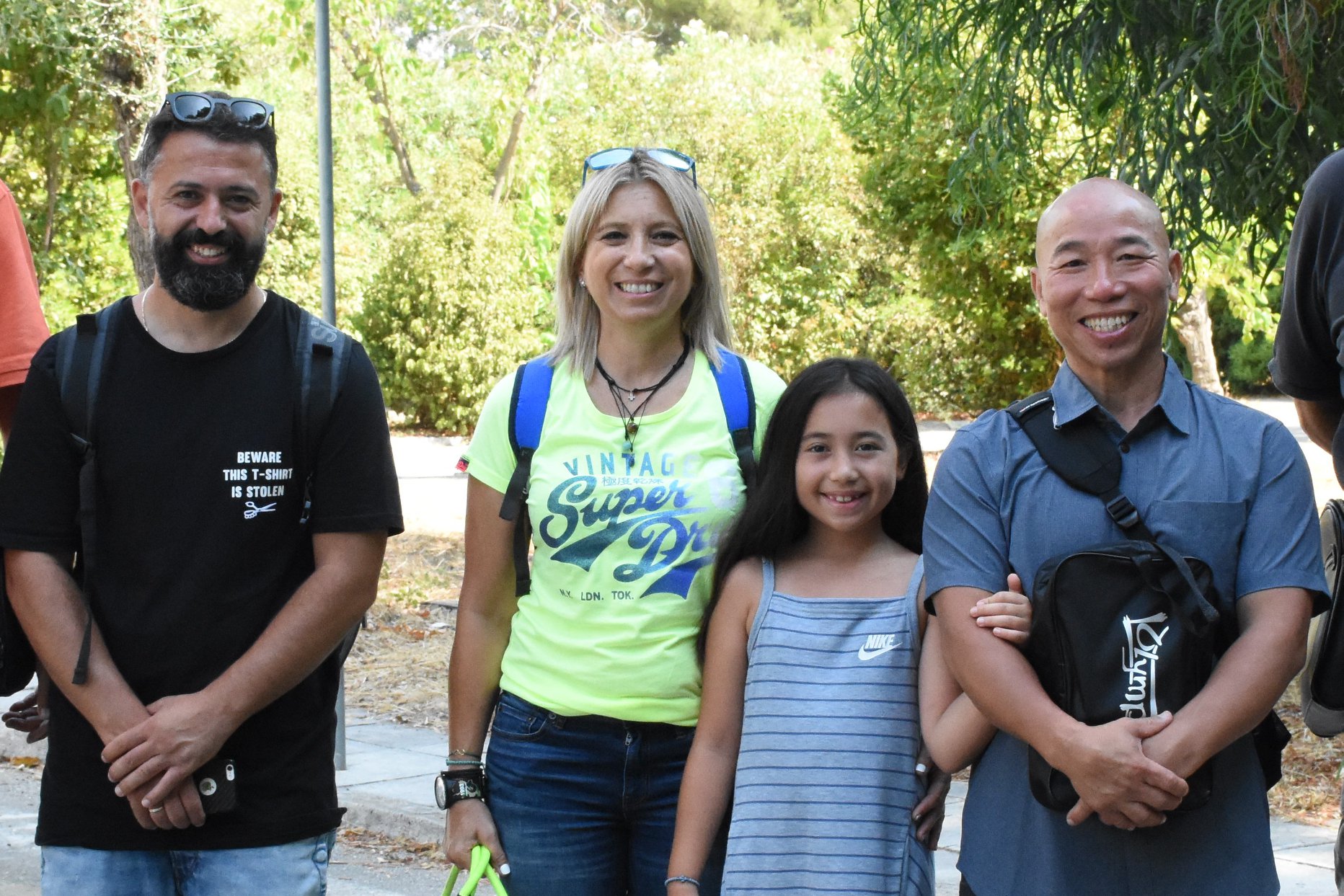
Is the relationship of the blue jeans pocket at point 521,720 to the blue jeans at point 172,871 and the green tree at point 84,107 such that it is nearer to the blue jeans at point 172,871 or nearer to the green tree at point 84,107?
the blue jeans at point 172,871

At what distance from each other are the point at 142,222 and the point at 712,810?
1.57m

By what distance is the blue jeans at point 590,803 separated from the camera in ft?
9.66

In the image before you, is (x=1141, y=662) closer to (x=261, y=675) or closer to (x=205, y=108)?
(x=261, y=675)

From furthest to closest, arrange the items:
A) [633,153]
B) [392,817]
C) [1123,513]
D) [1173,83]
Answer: [392,817]
[1173,83]
[633,153]
[1123,513]

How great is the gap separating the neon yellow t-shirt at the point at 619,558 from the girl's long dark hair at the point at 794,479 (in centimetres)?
4

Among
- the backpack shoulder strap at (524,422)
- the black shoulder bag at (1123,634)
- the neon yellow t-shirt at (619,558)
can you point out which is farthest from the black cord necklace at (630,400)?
the black shoulder bag at (1123,634)

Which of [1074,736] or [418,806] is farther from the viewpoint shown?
[418,806]

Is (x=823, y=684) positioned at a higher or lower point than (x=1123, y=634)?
lower

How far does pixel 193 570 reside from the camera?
2775 millimetres

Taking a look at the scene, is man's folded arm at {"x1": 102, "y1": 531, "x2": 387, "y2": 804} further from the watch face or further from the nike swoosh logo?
the nike swoosh logo

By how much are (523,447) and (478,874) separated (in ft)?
2.71

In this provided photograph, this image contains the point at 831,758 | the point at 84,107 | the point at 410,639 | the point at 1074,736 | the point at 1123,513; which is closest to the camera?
the point at 1074,736

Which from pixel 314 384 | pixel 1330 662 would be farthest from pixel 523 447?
pixel 1330 662

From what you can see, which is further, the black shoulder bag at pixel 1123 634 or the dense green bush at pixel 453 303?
the dense green bush at pixel 453 303
